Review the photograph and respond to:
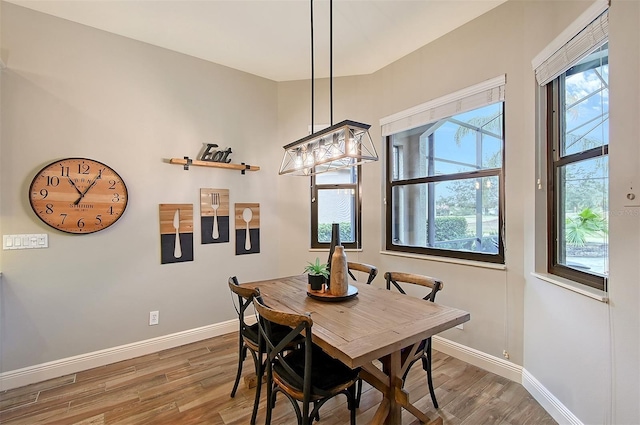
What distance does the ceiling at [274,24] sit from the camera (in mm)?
2379

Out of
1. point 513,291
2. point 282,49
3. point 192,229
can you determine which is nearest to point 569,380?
point 513,291

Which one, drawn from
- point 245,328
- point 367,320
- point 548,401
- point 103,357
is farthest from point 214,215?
point 548,401

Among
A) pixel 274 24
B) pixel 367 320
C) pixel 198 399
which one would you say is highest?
pixel 274 24

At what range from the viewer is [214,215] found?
3.24 meters

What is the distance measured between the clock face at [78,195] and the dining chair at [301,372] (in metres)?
1.91

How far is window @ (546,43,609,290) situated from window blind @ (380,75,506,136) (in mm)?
396

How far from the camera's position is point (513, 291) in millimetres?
2355

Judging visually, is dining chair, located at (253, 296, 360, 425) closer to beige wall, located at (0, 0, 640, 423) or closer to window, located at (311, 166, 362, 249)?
beige wall, located at (0, 0, 640, 423)

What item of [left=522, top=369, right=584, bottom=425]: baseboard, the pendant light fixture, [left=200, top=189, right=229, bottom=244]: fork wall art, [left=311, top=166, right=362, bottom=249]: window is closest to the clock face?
[left=200, top=189, right=229, bottom=244]: fork wall art

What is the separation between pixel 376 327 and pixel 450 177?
75.4 inches

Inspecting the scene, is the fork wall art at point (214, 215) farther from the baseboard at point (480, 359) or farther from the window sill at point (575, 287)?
the window sill at point (575, 287)

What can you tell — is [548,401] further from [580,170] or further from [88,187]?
[88,187]

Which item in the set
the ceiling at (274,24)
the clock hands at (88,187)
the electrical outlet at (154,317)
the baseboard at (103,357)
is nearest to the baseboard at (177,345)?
the baseboard at (103,357)

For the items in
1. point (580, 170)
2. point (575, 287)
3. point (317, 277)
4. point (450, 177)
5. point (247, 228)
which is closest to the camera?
point (575, 287)
